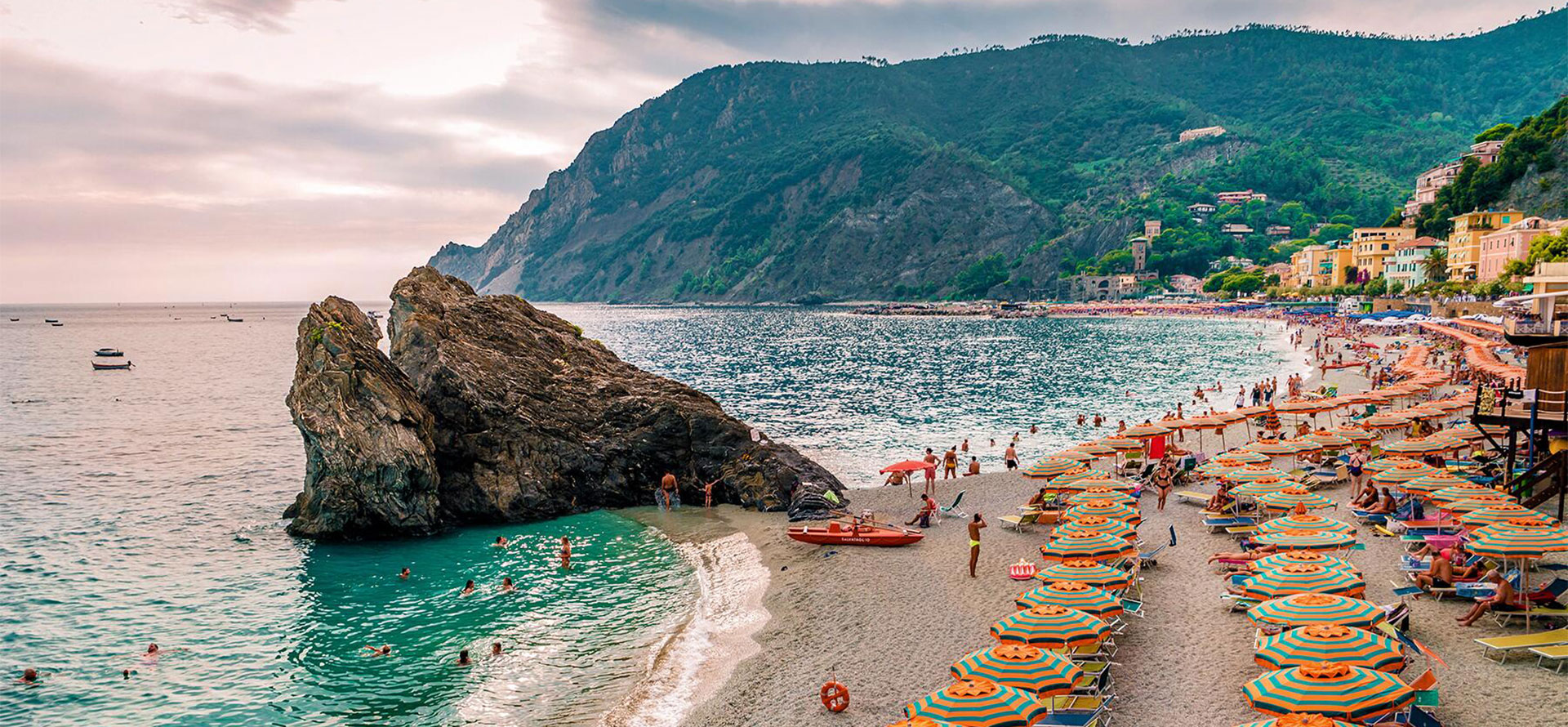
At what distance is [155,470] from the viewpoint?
43906 millimetres

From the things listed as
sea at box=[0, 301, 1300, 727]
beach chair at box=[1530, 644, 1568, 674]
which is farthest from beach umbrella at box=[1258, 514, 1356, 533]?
sea at box=[0, 301, 1300, 727]

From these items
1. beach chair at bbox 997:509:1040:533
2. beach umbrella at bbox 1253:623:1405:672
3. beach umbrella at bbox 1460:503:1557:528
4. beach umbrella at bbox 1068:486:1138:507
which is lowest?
beach chair at bbox 997:509:1040:533

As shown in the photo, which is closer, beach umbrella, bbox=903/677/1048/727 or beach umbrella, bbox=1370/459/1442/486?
beach umbrella, bbox=903/677/1048/727

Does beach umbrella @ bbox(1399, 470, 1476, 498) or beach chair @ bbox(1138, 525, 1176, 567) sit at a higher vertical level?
beach umbrella @ bbox(1399, 470, 1476, 498)

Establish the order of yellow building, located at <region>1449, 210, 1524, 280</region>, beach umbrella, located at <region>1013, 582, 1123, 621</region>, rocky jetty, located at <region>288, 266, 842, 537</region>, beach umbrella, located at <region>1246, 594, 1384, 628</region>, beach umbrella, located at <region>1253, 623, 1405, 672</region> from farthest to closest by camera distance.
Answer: yellow building, located at <region>1449, 210, 1524, 280</region>, rocky jetty, located at <region>288, 266, 842, 537</region>, beach umbrella, located at <region>1013, 582, 1123, 621</region>, beach umbrella, located at <region>1246, 594, 1384, 628</region>, beach umbrella, located at <region>1253, 623, 1405, 672</region>

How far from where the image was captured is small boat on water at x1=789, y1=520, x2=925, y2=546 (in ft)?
88.6

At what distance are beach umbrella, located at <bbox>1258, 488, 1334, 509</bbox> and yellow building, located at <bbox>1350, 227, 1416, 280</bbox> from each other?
460 ft

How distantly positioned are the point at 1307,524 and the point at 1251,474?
692 cm

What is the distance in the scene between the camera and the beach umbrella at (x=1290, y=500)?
2431cm

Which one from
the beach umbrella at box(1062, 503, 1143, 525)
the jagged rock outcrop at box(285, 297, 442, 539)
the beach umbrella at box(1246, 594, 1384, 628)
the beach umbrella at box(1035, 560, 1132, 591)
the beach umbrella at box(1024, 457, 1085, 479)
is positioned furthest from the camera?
the beach umbrella at box(1024, 457, 1085, 479)

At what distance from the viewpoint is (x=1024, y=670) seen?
13.7 meters

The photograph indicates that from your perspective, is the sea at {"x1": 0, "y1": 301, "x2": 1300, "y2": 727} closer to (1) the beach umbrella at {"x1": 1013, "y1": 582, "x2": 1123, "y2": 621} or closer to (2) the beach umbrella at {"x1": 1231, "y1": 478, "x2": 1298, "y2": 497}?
(1) the beach umbrella at {"x1": 1013, "y1": 582, "x2": 1123, "y2": 621}

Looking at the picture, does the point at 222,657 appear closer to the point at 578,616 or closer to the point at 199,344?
the point at 578,616

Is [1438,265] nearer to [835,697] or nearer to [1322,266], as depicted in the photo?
[1322,266]
